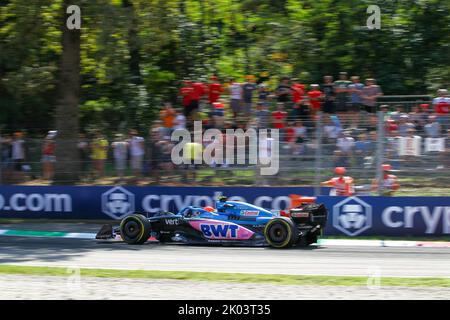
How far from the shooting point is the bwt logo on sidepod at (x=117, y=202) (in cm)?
1806

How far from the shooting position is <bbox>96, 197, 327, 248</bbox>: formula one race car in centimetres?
1345

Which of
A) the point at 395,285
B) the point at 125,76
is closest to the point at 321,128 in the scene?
the point at 395,285

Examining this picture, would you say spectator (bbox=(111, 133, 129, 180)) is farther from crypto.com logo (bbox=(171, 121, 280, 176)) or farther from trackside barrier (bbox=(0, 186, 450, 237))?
crypto.com logo (bbox=(171, 121, 280, 176))

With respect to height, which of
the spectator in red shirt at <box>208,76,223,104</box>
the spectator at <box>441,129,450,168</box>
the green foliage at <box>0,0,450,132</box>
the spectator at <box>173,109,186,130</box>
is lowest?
the spectator at <box>441,129,450,168</box>

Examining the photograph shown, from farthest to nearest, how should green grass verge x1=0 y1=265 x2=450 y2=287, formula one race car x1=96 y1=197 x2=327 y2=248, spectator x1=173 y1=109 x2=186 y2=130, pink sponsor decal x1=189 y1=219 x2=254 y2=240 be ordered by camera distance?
spectator x1=173 y1=109 x2=186 y2=130, pink sponsor decal x1=189 y1=219 x2=254 y2=240, formula one race car x1=96 y1=197 x2=327 y2=248, green grass verge x1=0 y1=265 x2=450 y2=287

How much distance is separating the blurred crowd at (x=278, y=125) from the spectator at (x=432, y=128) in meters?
0.02

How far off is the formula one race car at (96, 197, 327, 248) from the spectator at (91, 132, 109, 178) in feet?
14.1

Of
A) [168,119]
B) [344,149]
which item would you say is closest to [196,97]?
[168,119]

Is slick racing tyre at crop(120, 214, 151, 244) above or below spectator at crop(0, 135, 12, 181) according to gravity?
below

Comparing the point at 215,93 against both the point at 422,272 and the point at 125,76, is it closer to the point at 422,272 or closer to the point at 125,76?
the point at 125,76

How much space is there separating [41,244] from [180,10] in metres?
14.0

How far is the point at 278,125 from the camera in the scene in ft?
57.2

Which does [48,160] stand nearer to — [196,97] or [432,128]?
[196,97]

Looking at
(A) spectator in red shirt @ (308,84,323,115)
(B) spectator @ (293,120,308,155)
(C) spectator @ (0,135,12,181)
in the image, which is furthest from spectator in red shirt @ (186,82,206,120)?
(C) spectator @ (0,135,12,181)
